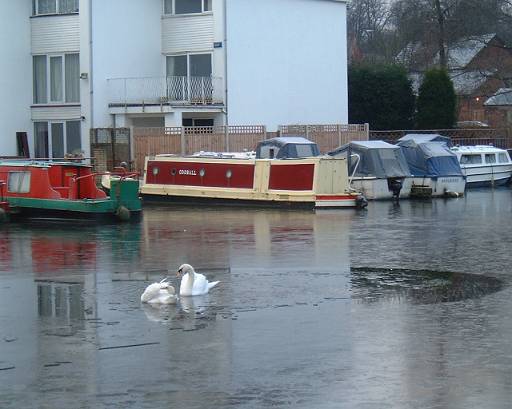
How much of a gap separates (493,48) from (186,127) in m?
35.4

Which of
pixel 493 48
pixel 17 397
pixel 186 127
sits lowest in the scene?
pixel 17 397

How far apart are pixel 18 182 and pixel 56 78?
1688cm

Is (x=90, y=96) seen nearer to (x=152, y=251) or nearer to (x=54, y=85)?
(x=54, y=85)

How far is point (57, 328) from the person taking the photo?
1278 centimetres

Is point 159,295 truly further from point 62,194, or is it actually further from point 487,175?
point 487,175

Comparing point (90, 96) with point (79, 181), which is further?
point (90, 96)

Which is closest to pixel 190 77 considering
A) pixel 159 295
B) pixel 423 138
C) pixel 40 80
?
pixel 40 80

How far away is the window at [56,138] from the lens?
145ft

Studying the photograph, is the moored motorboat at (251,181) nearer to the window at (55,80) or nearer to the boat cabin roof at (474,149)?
the window at (55,80)

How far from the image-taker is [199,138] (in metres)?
41.0

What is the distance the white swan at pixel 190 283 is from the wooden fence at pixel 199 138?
25.4m

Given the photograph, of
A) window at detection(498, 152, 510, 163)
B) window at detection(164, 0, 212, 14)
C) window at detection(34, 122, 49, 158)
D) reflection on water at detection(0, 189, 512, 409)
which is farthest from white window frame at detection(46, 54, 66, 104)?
reflection on water at detection(0, 189, 512, 409)

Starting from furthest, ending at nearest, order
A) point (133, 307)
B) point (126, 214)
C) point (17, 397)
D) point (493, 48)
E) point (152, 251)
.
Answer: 1. point (493, 48)
2. point (126, 214)
3. point (152, 251)
4. point (133, 307)
5. point (17, 397)

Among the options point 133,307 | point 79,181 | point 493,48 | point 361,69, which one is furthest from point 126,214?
point 493,48
